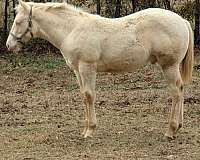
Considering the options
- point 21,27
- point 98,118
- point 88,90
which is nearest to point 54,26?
point 21,27

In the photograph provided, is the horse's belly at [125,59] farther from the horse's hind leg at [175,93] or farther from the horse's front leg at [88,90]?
the horse's hind leg at [175,93]

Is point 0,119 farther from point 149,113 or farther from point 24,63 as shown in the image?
point 24,63

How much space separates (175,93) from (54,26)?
71.2 inches

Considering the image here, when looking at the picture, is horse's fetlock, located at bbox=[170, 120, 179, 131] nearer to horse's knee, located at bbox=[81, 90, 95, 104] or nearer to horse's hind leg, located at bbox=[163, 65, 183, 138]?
horse's hind leg, located at bbox=[163, 65, 183, 138]

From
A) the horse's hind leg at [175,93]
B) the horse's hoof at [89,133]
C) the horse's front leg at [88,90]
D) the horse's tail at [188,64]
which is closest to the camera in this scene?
the horse's front leg at [88,90]

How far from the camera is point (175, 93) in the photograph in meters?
6.69

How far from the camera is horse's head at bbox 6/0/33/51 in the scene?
6.80 m

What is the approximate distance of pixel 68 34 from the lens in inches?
265

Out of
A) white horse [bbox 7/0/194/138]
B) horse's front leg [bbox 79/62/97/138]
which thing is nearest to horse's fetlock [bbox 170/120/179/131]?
white horse [bbox 7/0/194/138]

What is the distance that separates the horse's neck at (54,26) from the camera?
22.2 feet

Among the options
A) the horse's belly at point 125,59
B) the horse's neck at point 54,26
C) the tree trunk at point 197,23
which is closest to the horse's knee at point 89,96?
the horse's belly at point 125,59

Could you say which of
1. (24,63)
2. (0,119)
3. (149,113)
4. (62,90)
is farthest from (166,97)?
(24,63)

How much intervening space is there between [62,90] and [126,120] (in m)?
3.19

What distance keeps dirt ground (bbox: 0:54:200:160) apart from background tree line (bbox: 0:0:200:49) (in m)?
3.63
